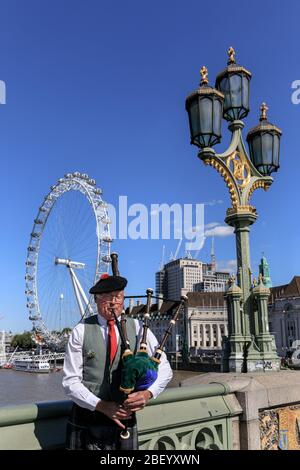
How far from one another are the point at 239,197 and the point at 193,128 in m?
1.14

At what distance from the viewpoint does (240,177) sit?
681 centimetres

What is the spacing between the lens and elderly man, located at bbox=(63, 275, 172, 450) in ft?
8.82

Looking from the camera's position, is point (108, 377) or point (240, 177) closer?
point (108, 377)

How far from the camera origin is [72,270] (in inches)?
1811

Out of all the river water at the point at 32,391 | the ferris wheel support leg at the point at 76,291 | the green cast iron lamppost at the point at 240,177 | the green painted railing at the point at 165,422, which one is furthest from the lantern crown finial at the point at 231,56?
the ferris wheel support leg at the point at 76,291

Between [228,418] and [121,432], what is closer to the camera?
[121,432]

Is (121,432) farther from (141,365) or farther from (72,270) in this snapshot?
(72,270)

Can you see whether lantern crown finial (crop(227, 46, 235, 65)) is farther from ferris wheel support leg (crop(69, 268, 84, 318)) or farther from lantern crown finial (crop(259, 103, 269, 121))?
ferris wheel support leg (crop(69, 268, 84, 318))

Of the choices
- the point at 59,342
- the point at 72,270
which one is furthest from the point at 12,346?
the point at 72,270

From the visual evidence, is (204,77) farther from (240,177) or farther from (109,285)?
(109,285)

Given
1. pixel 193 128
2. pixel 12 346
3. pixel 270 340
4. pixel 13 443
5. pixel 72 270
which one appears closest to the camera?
pixel 13 443

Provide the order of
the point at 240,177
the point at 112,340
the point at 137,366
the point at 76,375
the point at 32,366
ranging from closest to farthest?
the point at 137,366, the point at 76,375, the point at 112,340, the point at 240,177, the point at 32,366

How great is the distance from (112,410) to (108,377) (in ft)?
0.66

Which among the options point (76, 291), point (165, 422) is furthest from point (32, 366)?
point (165, 422)
